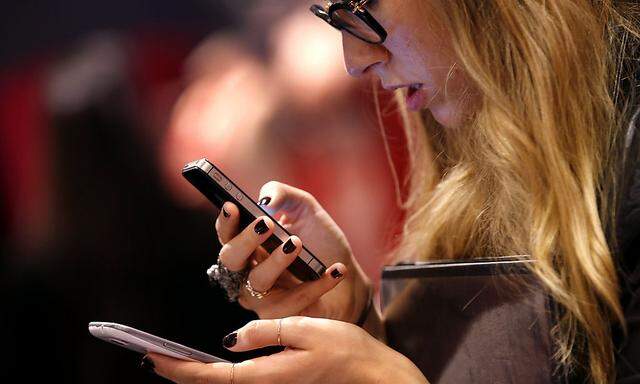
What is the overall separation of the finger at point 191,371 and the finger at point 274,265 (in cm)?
16

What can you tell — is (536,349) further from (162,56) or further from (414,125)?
(162,56)

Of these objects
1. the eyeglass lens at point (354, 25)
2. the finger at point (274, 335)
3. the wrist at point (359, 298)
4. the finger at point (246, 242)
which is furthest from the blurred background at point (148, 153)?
the finger at point (274, 335)

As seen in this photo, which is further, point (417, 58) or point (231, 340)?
point (417, 58)

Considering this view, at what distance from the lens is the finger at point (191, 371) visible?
3.07ft

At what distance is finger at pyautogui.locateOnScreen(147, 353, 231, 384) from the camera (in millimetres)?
937

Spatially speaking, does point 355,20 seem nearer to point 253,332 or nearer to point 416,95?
point 416,95

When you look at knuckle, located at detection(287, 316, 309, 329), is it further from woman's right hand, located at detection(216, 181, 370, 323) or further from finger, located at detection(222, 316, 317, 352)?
woman's right hand, located at detection(216, 181, 370, 323)

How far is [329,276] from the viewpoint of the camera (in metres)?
1.09

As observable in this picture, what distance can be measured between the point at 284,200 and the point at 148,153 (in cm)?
94

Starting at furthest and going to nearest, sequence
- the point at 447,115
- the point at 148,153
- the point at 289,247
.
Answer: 1. the point at 148,153
2. the point at 447,115
3. the point at 289,247

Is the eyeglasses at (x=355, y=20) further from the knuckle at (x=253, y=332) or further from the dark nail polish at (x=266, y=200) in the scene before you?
the knuckle at (x=253, y=332)

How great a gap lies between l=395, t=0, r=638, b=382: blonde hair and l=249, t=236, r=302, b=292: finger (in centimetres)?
29

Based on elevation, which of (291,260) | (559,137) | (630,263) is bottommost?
(630,263)

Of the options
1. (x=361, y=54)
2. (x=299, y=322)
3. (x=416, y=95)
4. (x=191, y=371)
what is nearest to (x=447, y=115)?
(x=416, y=95)
